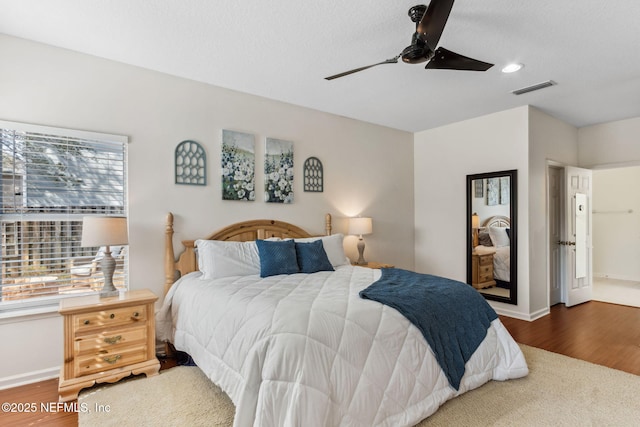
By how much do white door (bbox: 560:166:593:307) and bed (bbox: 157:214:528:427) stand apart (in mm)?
3058

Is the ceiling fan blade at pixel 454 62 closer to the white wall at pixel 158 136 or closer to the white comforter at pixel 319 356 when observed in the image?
the white comforter at pixel 319 356

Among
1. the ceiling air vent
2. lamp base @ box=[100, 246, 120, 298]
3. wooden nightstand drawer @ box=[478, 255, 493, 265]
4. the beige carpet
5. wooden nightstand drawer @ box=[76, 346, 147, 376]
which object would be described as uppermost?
the ceiling air vent

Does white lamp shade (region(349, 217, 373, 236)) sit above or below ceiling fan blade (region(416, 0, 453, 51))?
below

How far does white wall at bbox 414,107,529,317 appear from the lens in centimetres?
421

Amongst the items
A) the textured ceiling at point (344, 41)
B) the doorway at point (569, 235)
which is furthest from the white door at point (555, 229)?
the textured ceiling at point (344, 41)

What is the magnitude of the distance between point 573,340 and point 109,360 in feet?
14.0

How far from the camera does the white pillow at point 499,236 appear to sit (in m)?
4.39

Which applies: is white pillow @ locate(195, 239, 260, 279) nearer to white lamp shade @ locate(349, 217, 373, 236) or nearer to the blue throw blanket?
the blue throw blanket

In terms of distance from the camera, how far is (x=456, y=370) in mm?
2203

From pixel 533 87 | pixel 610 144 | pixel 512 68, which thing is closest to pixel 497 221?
pixel 533 87

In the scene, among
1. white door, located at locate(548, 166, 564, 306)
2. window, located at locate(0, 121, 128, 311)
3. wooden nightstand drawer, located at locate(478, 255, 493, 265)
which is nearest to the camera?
window, located at locate(0, 121, 128, 311)

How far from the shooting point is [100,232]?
254 centimetres

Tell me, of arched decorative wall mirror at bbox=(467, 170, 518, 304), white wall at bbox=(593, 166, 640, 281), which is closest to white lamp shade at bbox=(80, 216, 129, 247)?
arched decorative wall mirror at bbox=(467, 170, 518, 304)

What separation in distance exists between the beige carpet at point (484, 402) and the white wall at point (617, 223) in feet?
16.8
